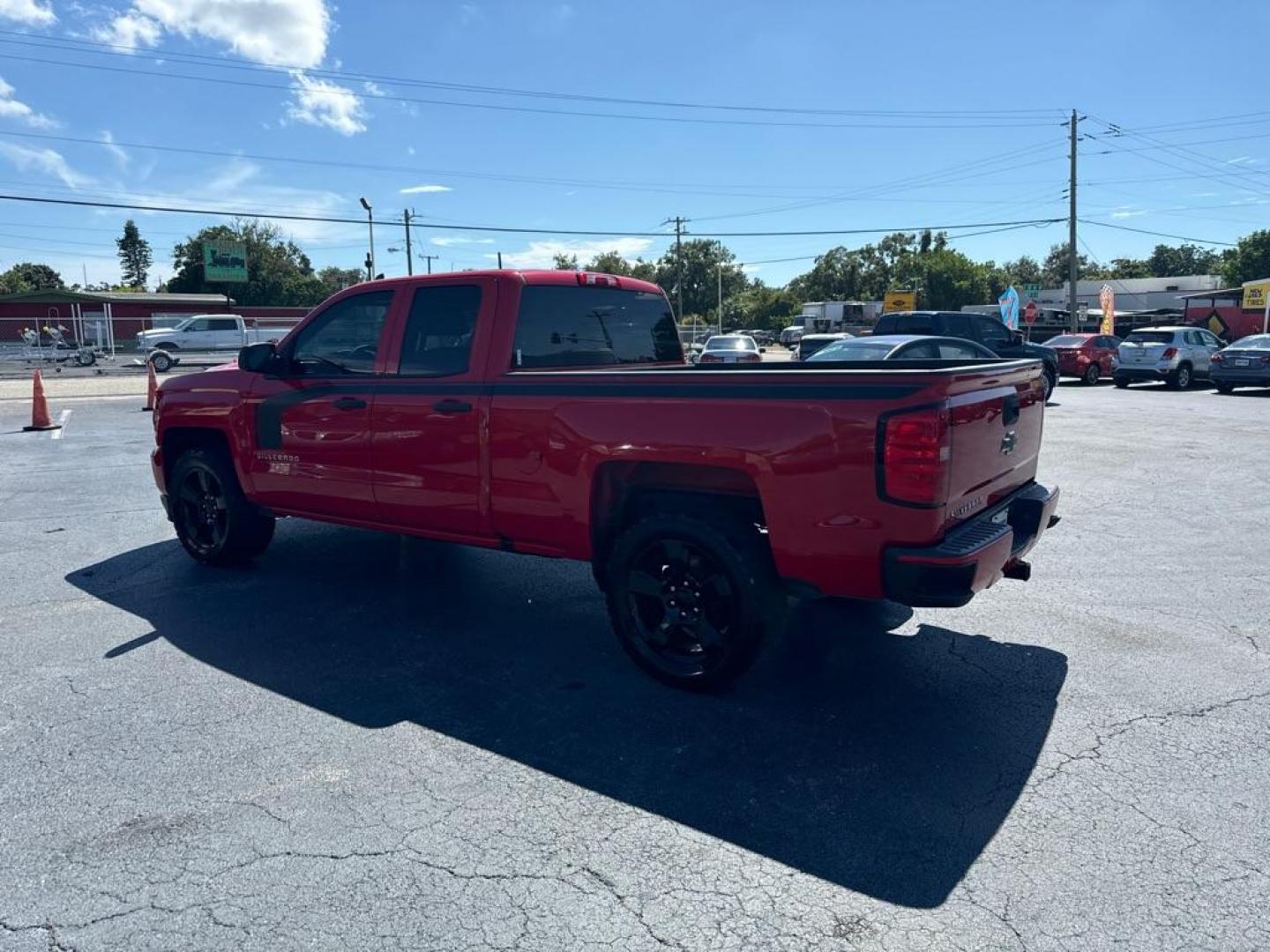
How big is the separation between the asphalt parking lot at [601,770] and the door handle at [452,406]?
1278 mm

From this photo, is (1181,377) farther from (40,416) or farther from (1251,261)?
(1251,261)

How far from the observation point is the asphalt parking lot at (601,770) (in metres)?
2.68

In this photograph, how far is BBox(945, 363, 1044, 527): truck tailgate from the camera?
365 centimetres

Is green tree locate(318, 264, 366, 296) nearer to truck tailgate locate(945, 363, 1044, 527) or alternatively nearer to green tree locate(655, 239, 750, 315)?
green tree locate(655, 239, 750, 315)

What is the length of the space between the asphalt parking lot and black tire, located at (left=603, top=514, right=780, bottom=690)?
183 mm

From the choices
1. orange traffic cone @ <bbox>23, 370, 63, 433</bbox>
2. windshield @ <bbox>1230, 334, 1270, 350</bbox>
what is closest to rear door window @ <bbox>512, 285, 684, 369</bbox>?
orange traffic cone @ <bbox>23, 370, 63, 433</bbox>

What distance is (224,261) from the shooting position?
2594 inches

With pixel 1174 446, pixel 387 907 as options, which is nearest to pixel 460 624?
pixel 387 907

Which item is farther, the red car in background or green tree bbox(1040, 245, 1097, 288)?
green tree bbox(1040, 245, 1097, 288)

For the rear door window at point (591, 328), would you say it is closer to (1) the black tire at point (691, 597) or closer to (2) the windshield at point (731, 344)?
(1) the black tire at point (691, 597)

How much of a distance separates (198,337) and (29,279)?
9056 centimetres

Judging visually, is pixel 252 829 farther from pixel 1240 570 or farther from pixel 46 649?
pixel 1240 570

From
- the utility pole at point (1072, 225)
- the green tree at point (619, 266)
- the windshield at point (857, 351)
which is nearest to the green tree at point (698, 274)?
the green tree at point (619, 266)

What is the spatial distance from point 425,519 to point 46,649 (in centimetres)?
212
